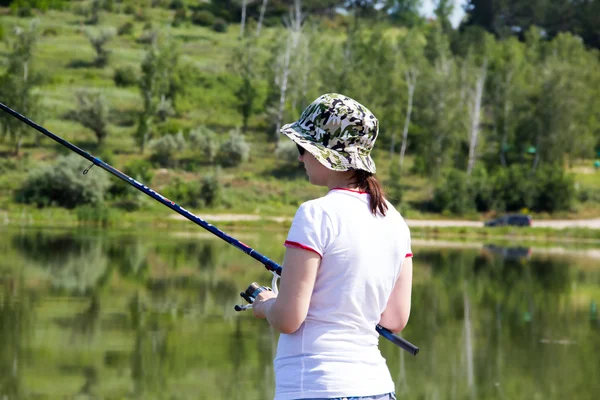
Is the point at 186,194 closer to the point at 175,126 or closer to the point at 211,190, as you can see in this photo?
the point at 211,190

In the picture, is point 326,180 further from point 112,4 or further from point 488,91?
point 112,4

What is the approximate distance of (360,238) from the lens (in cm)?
272

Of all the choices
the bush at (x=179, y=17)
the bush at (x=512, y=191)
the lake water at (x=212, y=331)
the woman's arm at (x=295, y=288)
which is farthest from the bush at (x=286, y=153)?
the woman's arm at (x=295, y=288)

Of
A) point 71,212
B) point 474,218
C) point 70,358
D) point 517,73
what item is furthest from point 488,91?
point 70,358

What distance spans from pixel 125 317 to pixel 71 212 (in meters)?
22.1

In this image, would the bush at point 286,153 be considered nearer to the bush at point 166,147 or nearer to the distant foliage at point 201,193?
the bush at point 166,147

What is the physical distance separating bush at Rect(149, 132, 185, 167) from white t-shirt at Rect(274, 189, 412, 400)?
125ft

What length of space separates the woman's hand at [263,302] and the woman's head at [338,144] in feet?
1.24

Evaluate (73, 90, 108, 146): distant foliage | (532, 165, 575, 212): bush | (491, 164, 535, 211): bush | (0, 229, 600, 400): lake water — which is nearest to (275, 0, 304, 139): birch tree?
(73, 90, 108, 146): distant foliage

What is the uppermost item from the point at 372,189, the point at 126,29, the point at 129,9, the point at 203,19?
the point at 129,9

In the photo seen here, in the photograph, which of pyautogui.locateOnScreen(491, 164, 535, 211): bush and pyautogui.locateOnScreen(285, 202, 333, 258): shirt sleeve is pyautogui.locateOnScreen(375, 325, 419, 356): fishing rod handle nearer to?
pyautogui.locateOnScreen(285, 202, 333, 258): shirt sleeve

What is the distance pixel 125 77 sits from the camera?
5200 centimetres

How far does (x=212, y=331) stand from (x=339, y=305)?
7627mm

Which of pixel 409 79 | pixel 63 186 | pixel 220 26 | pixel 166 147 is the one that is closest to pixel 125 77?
pixel 166 147
